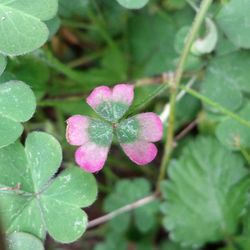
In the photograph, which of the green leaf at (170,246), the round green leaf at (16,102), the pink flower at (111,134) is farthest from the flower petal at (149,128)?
the green leaf at (170,246)

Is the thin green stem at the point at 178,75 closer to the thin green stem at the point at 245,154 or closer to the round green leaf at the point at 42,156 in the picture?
the thin green stem at the point at 245,154

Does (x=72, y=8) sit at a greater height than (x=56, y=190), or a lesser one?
greater

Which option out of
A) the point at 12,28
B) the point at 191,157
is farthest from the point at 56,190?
the point at 191,157

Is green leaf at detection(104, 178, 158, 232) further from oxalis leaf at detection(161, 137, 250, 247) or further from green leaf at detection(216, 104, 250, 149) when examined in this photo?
green leaf at detection(216, 104, 250, 149)

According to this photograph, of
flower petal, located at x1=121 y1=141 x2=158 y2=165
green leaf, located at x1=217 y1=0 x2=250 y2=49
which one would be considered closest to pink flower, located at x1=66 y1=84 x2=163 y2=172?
flower petal, located at x1=121 y1=141 x2=158 y2=165

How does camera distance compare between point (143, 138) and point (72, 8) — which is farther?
point (72, 8)

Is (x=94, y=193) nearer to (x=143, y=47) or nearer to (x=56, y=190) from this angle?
(x=56, y=190)
